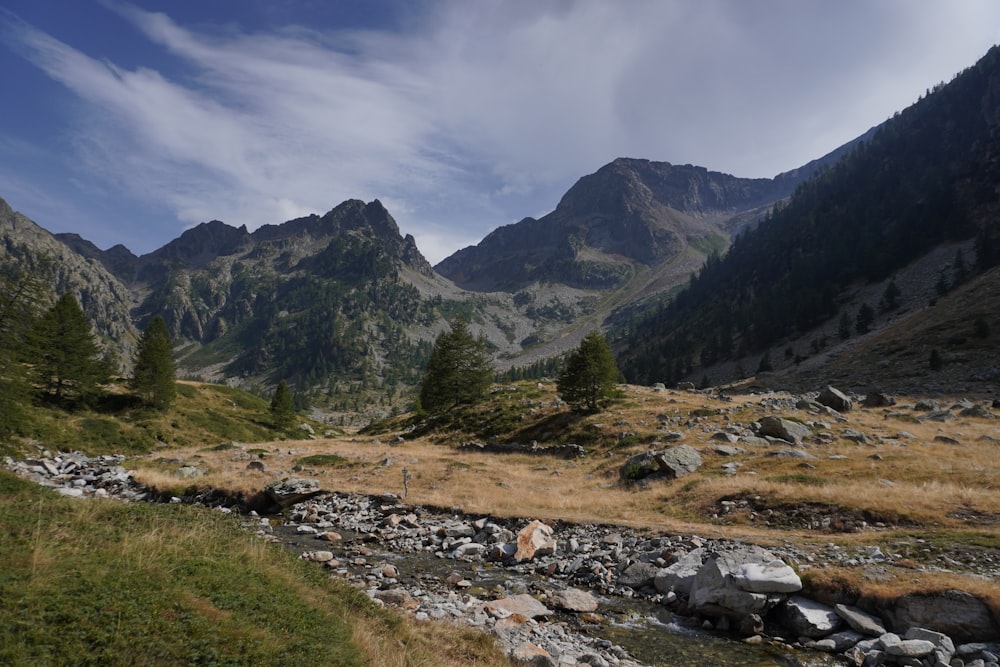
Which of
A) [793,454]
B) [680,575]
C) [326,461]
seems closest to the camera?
[680,575]

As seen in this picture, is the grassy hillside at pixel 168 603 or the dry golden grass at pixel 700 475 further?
the dry golden grass at pixel 700 475

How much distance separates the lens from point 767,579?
13.7 m

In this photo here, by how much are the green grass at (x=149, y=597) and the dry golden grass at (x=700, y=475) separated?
1551 cm

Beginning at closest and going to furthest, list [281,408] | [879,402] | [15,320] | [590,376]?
[15,320] → [590,376] → [879,402] → [281,408]

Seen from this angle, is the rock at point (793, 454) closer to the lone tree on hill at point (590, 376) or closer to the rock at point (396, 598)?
the lone tree on hill at point (590, 376)

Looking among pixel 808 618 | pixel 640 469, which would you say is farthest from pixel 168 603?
pixel 640 469

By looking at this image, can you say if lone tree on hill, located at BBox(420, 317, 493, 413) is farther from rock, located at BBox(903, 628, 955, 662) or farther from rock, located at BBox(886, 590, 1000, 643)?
rock, located at BBox(903, 628, 955, 662)

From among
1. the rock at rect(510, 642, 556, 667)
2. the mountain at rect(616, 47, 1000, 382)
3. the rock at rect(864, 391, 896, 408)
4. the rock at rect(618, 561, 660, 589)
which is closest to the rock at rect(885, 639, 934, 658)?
the rock at rect(618, 561, 660, 589)

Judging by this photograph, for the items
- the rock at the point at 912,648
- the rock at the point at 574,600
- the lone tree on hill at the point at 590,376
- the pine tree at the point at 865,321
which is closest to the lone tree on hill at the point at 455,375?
the lone tree on hill at the point at 590,376

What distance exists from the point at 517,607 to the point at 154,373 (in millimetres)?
69936

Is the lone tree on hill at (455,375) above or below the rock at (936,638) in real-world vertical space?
above

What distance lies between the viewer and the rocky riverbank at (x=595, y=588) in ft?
37.6

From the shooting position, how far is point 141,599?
739 centimetres

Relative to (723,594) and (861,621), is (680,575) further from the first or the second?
(861,621)
